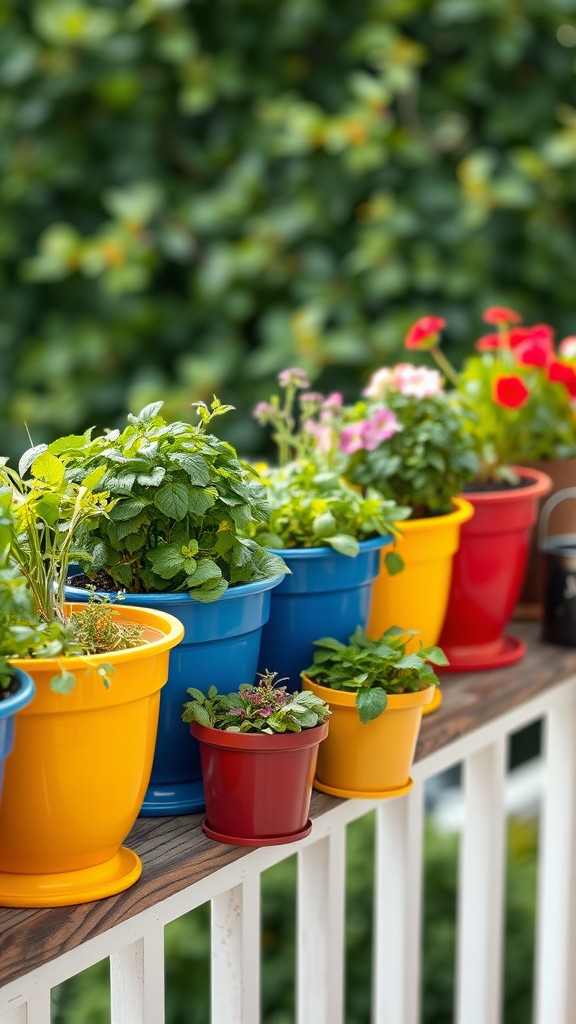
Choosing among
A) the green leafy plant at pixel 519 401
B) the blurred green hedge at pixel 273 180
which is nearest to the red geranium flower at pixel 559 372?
the green leafy plant at pixel 519 401

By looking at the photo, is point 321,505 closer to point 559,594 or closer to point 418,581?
point 418,581

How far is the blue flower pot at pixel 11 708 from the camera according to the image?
2.21 feet

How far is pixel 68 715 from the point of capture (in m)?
0.74

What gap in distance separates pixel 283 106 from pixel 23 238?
26.0 inches

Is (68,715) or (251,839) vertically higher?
(68,715)

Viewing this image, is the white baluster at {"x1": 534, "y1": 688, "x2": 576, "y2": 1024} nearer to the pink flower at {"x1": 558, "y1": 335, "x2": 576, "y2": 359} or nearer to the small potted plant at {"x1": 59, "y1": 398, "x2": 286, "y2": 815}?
the pink flower at {"x1": 558, "y1": 335, "x2": 576, "y2": 359}

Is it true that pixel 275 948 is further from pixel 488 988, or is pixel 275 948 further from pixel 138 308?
pixel 138 308

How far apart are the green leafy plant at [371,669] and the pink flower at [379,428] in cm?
23

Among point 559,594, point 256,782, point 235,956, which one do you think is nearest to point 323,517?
point 256,782

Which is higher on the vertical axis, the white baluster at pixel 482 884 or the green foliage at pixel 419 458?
the green foliage at pixel 419 458

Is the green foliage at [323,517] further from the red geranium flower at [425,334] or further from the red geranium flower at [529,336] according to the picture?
the red geranium flower at [529,336]

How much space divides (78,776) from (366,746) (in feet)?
0.92

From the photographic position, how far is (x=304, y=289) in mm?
2508

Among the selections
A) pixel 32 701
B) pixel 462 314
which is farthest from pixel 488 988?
pixel 462 314
